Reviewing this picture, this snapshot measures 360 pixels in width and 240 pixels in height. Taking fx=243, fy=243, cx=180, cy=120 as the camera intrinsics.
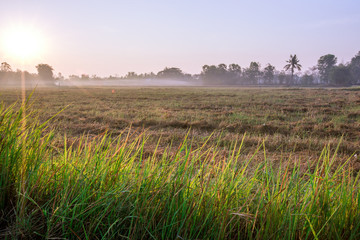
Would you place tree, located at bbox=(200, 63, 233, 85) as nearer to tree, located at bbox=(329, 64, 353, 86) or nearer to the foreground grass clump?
tree, located at bbox=(329, 64, 353, 86)

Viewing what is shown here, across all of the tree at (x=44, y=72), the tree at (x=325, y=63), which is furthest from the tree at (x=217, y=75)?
the tree at (x=44, y=72)

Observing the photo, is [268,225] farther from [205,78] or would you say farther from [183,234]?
[205,78]

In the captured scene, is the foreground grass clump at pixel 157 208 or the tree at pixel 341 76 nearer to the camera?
the foreground grass clump at pixel 157 208

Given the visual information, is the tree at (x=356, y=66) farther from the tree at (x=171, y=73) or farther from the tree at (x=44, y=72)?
the tree at (x=44, y=72)

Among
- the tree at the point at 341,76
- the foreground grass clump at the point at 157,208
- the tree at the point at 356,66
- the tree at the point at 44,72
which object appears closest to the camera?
the foreground grass clump at the point at 157,208

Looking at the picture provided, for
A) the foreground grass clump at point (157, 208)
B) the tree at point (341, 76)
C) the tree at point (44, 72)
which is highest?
the tree at point (44, 72)

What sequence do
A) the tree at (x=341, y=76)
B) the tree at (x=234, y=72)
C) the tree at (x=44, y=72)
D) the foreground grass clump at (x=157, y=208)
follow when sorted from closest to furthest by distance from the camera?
1. the foreground grass clump at (x=157, y=208)
2. the tree at (x=341, y=76)
3. the tree at (x=44, y=72)
4. the tree at (x=234, y=72)

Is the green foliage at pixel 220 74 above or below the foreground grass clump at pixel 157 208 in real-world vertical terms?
above

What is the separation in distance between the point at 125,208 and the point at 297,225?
119 centimetres

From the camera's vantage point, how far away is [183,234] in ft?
5.23

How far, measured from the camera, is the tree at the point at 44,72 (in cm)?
11581

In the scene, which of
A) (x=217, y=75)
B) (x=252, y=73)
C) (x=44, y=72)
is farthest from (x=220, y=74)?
(x=44, y=72)

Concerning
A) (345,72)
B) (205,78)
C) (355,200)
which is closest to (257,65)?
(205,78)

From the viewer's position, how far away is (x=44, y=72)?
11631cm
